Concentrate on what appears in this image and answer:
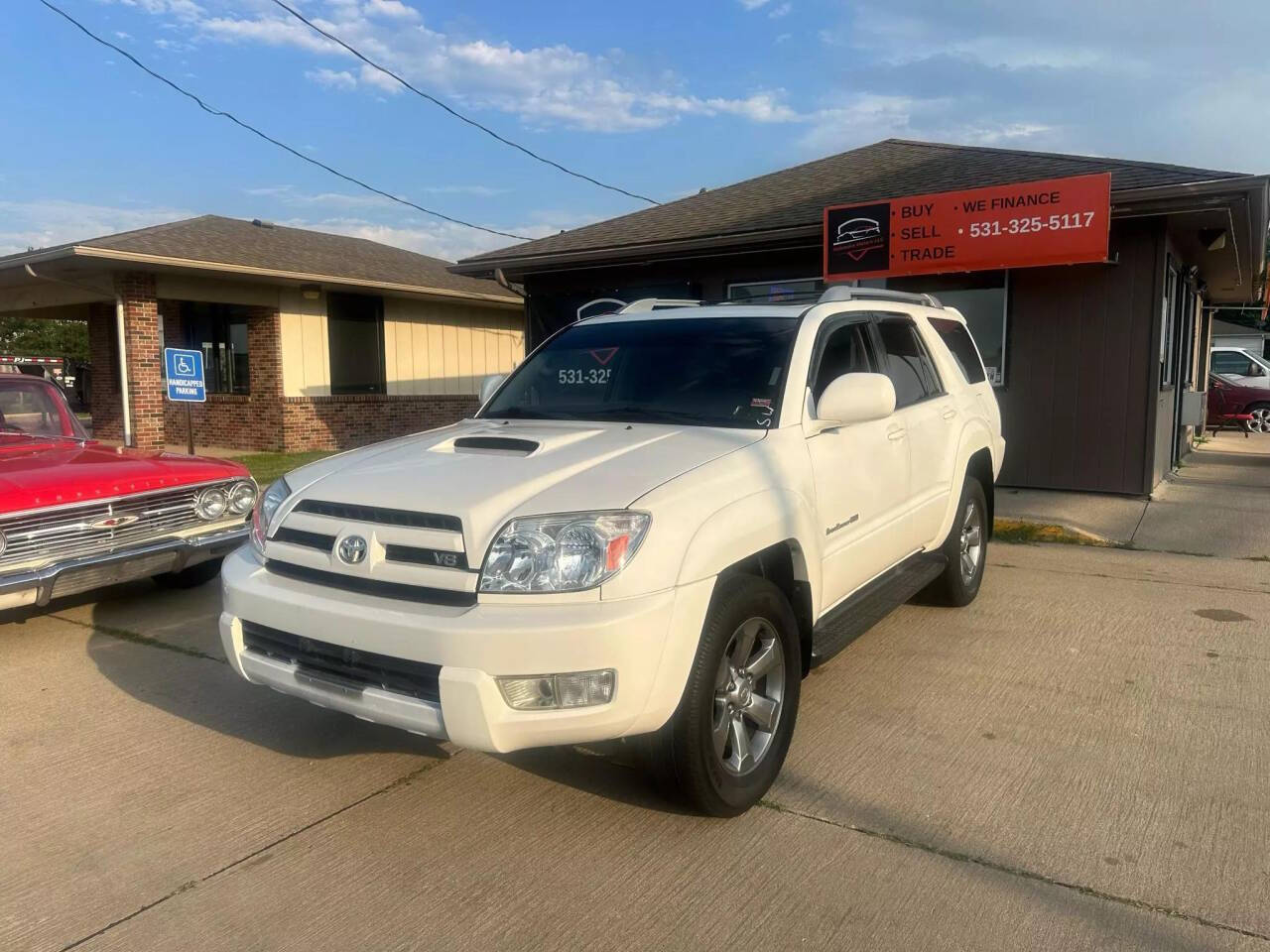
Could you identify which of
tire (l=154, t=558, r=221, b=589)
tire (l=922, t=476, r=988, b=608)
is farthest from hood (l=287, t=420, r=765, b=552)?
tire (l=154, t=558, r=221, b=589)

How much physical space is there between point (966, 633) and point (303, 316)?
576 inches

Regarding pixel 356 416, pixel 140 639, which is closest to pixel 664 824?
pixel 140 639

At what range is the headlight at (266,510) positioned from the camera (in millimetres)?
3705

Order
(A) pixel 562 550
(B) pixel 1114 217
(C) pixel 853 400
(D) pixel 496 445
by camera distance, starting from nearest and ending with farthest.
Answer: (A) pixel 562 550 → (D) pixel 496 445 → (C) pixel 853 400 → (B) pixel 1114 217

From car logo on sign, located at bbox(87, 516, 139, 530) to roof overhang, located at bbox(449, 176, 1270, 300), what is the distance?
23.9ft

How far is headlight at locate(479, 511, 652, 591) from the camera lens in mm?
2961

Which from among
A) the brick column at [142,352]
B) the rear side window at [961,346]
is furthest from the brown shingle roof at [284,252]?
the rear side window at [961,346]

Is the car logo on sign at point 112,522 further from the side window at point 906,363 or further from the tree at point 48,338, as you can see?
the tree at point 48,338

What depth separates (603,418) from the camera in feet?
14.0

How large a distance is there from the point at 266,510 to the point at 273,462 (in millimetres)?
11809

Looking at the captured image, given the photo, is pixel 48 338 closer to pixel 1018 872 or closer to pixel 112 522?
pixel 112 522

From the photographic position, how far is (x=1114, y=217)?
927 centimetres

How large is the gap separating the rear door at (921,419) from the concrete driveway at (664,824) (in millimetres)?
796

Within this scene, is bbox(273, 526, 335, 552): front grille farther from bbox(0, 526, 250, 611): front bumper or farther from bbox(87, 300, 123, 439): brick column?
bbox(87, 300, 123, 439): brick column
